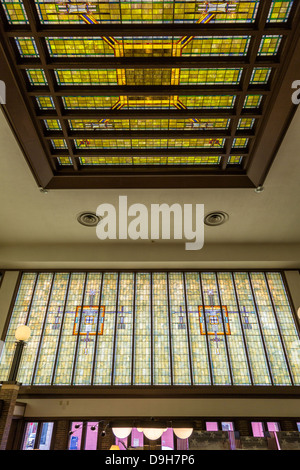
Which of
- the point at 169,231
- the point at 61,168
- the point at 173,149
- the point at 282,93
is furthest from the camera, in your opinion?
the point at 169,231

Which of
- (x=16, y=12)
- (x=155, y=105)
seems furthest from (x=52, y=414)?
(x=16, y=12)

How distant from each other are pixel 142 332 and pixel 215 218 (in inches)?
139

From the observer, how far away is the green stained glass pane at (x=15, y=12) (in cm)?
410

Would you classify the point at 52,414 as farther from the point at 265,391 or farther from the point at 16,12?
the point at 16,12

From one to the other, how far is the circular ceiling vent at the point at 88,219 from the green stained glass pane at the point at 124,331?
5.85 ft

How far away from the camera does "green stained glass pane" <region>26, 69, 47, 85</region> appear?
493 cm

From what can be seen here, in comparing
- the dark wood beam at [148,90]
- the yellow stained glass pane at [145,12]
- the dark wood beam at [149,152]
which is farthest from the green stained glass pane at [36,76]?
the dark wood beam at [149,152]

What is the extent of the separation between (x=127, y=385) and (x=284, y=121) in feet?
20.9

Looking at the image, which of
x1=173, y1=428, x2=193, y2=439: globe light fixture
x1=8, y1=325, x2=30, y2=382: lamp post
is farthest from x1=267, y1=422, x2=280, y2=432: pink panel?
x1=8, y1=325, x2=30, y2=382: lamp post

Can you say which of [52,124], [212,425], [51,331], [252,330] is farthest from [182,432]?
[52,124]

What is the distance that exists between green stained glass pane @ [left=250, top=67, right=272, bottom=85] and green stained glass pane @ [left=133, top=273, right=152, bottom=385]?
18.2 ft

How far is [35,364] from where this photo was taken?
23.3 ft

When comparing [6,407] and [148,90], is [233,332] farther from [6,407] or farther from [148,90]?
[148,90]

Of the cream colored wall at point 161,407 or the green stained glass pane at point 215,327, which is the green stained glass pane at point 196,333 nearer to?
the green stained glass pane at point 215,327
